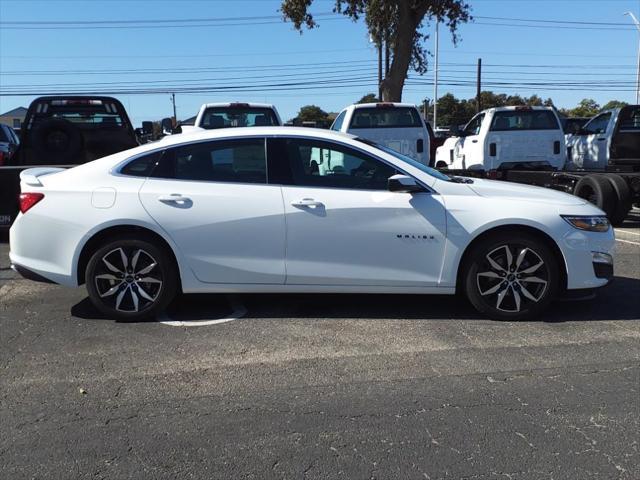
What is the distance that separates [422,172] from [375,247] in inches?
31.4

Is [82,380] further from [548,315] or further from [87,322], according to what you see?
[548,315]

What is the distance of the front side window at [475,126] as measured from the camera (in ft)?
42.4

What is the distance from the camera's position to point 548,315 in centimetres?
543

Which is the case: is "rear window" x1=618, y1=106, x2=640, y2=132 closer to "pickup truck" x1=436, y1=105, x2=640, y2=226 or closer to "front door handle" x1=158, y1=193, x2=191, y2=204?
"pickup truck" x1=436, y1=105, x2=640, y2=226

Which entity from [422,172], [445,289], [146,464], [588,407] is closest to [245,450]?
[146,464]

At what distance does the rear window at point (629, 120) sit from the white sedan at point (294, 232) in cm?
747

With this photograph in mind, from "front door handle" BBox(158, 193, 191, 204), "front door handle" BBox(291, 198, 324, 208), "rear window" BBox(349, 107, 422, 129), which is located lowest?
"front door handle" BBox(291, 198, 324, 208)

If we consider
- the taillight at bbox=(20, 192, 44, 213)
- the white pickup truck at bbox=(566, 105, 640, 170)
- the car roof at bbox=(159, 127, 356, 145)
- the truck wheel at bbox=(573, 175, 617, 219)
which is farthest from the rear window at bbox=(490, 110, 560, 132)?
the taillight at bbox=(20, 192, 44, 213)

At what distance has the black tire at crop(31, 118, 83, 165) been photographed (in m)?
8.95

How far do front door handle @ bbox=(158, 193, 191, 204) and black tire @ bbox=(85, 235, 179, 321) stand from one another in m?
0.38

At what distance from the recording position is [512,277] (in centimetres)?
516

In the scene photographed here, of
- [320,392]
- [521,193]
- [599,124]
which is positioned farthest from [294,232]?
[599,124]

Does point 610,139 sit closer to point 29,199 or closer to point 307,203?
point 307,203

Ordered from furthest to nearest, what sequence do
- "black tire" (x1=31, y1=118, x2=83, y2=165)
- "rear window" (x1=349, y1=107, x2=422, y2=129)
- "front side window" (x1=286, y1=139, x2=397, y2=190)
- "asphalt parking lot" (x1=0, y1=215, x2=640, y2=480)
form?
"rear window" (x1=349, y1=107, x2=422, y2=129) < "black tire" (x1=31, y1=118, x2=83, y2=165) < "front side window" (x1=286, y1=139, x2=397, y2=190) < "asphalt parking lot" (x1=0, y1=215, x2=640, y2=480)
